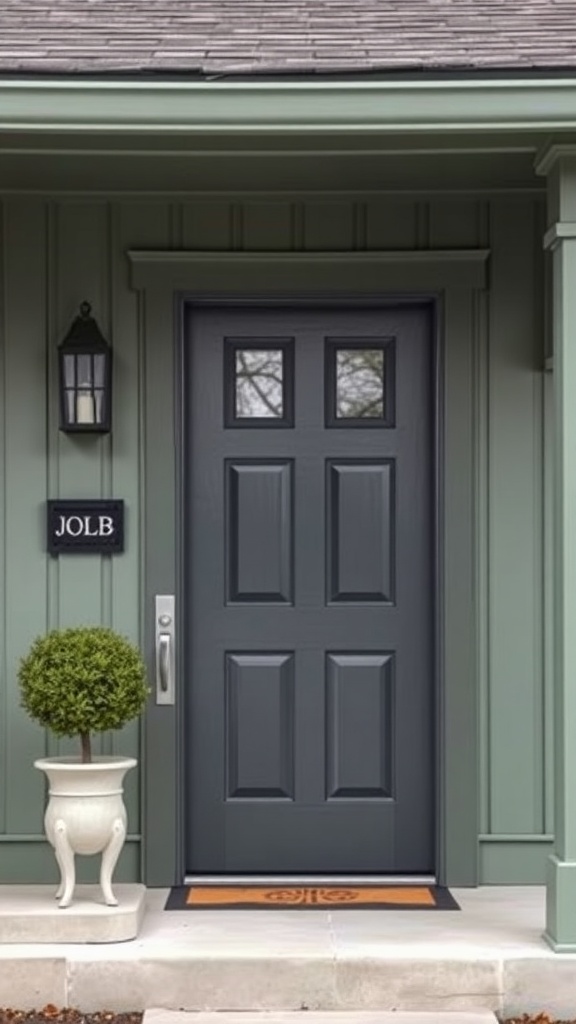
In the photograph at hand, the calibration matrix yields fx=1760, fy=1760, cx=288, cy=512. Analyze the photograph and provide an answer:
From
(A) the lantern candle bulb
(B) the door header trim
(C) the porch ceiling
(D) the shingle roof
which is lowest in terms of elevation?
(A) the lantern candle bulb

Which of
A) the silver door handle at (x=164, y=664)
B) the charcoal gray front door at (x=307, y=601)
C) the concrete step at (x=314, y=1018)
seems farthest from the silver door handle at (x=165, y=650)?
the concrete step at (x=314, y=1018)

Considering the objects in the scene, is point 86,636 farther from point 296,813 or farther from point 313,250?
point 313,250

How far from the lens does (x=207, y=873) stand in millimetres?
6504

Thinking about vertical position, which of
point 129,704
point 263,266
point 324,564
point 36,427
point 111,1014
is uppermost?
point 263,266

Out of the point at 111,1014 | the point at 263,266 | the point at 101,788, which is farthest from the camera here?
the point at 263,266

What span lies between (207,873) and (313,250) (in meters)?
2.33

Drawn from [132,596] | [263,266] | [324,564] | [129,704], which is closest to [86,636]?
[129,704]

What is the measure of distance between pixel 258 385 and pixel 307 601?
82 centimetres

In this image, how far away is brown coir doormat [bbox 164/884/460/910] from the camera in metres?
6.09

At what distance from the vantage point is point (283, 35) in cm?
557

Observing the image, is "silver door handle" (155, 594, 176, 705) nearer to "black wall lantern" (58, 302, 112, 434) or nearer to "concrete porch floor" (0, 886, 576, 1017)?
"black wall lantern" (58, 302, 112, 434)

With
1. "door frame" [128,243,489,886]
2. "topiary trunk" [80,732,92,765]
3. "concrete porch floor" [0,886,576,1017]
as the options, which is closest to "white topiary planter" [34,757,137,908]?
"topiary trunk" [80,732,92,765]

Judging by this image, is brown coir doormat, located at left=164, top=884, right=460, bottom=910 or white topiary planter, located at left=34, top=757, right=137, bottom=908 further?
brown coir doormat, located at left=164, top=884, right=460, bottom=910

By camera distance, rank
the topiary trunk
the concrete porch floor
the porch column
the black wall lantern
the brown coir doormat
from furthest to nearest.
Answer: the black wall lantern, the brown coir doormat, the topiary trunk, the porch column, the concrete porch floor
